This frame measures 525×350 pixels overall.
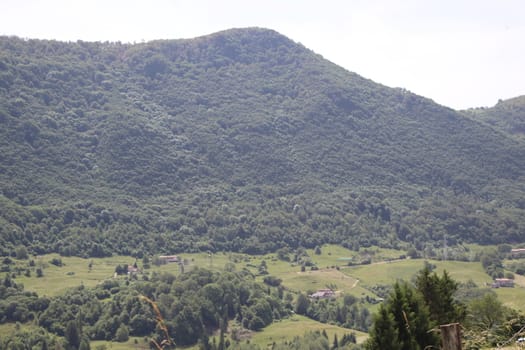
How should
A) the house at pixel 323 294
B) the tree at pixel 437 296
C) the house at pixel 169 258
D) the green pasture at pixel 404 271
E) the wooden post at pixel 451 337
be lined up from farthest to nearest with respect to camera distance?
the house at pixel 169 258
the green pasture at pixel 404 271
the house at pixel 323 294
the tree at pixel 437 296
the wooden post at pixel 451 337

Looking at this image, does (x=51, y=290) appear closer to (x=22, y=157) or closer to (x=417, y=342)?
(x=22, y=157)

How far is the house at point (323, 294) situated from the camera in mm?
119875

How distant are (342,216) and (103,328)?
87.7 m

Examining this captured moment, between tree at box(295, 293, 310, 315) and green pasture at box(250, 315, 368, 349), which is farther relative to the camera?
tree at box(295, 293, 310, 315)

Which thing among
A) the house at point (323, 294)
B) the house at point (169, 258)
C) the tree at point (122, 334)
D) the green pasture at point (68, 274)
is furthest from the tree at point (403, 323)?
the house at point (169, 258)

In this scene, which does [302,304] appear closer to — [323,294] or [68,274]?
[323,294]

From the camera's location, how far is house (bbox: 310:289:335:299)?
393 feet

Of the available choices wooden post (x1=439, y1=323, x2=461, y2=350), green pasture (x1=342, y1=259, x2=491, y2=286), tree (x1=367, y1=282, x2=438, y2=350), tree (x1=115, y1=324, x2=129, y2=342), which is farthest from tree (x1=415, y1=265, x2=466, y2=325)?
green pasture (x1=342, y1=259, x2=491, y2=286)

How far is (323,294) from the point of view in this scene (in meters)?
121

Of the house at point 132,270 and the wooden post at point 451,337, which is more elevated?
the wooden post at point 451,337

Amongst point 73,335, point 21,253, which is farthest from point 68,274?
point 73,335

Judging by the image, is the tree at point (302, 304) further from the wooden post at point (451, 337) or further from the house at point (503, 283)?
the wooden post at point (451, 337)

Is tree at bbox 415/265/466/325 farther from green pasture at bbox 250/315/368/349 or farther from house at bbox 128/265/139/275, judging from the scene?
house at bbox 128/265/139/275

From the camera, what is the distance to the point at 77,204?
16688 centimetres
